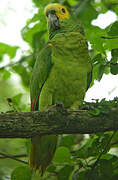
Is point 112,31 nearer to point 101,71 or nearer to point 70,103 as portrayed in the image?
point 101,71

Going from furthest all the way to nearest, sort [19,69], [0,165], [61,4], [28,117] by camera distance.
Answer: [19,69]
[61,4]
[0,165]
[28,117]

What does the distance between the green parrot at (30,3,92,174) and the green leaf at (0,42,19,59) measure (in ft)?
2.33

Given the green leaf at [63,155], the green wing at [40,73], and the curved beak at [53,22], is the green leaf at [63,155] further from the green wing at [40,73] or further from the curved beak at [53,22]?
the curved beak at [53,22]

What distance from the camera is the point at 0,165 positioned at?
3.14m

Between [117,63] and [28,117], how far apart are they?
84 cm

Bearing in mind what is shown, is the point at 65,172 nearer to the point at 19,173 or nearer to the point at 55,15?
the point at 19,173

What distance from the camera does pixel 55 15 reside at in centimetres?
325

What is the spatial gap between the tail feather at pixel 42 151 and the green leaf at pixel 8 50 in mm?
1169

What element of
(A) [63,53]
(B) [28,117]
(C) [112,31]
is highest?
(A) [63,53]

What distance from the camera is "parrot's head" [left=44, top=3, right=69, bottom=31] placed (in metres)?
3.15

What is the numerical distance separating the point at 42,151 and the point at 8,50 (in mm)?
1338

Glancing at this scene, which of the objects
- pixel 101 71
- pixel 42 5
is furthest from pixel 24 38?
→ pixel 101 71

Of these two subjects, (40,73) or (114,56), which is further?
(40,73)

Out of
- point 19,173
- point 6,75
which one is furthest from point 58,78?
point 6,75
